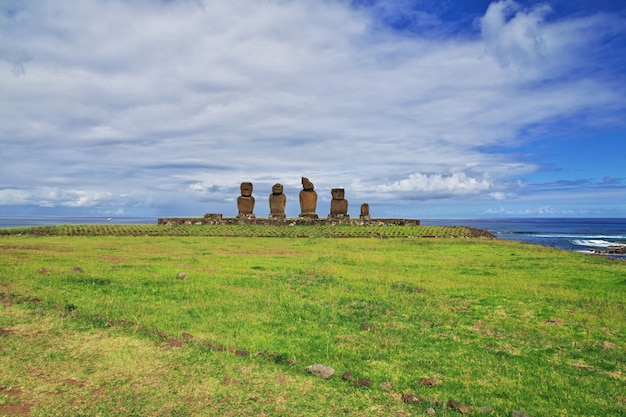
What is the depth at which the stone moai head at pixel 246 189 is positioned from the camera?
5072 cm

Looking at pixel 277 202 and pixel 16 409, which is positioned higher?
pixel 277 202

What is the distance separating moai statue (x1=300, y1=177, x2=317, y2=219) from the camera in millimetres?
50344

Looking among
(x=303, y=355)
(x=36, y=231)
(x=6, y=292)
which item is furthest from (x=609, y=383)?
(x=36, y=231)

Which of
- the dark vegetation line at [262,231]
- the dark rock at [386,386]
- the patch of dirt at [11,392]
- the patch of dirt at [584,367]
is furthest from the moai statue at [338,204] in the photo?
the patch of dirt at [11,392]

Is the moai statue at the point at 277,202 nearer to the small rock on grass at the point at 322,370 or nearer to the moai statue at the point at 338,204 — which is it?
the moai statue at the point at 338,204

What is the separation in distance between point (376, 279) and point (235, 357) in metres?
8.97

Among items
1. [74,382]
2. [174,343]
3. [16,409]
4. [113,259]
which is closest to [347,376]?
[174,343]

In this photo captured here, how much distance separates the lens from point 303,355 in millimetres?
8148

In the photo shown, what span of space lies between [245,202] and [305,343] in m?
42.8

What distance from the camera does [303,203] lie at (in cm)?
5053

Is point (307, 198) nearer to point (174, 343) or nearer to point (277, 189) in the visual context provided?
point (277, 189)

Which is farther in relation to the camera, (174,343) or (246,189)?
(246,189)

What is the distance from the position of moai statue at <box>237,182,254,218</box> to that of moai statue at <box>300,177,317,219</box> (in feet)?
19.5

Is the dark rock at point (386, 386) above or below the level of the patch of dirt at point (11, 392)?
below
